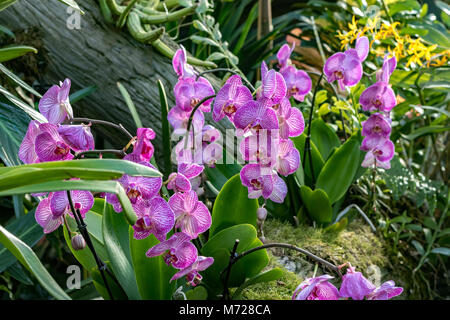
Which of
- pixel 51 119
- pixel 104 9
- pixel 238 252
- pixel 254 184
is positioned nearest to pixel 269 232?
pixel 238 252

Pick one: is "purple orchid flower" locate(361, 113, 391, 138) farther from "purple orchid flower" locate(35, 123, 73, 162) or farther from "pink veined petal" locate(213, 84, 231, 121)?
"purple orchid flower" locate(35, 123, 73, 162)

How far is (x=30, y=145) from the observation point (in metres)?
0.80

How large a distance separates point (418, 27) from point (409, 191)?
1.97 ft

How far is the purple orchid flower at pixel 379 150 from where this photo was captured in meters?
1.14

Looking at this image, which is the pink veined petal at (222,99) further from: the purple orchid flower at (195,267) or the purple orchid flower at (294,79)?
the purple orchid flower at (294,79)

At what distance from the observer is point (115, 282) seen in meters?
0.94

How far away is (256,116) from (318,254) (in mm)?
543

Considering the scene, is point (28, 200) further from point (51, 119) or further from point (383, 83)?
point (383, 83)

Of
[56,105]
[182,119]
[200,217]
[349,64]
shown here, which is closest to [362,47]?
[349,64]

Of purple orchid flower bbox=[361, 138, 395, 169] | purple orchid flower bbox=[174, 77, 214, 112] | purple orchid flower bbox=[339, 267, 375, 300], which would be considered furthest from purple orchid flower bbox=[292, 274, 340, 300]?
purple orchid flower bbox=[361, 138, 395, 169]

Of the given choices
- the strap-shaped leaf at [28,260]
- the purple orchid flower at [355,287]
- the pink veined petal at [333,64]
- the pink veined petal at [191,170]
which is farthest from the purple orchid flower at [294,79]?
the strap-shaped leaf at [28,260]

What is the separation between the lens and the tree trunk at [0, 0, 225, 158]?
5.11 ft

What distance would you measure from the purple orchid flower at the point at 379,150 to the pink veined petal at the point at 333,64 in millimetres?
167

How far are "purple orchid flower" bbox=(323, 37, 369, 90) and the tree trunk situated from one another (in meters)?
0.60
